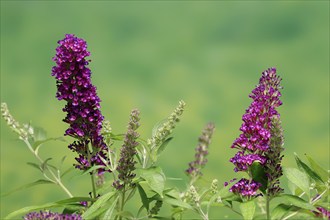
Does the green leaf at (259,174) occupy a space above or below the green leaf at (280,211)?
above

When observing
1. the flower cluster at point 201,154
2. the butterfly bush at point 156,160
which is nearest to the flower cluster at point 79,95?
the butterfly bush at point 156,160

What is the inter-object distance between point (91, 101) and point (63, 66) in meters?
0.25

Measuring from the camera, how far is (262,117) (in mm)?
3162

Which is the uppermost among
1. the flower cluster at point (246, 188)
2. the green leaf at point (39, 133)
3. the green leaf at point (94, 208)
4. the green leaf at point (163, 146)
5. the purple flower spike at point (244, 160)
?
the green leaf at point (39, 133)

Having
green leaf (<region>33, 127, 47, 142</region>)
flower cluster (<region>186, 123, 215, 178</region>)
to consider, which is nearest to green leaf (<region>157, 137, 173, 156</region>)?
green leaf (<region>33, 127, 47, 142</region>)

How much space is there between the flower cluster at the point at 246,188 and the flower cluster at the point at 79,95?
779mm

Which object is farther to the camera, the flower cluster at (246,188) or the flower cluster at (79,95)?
the flower cluster at (79,95)

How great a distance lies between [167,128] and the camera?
346 cm

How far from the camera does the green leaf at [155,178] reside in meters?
3.07

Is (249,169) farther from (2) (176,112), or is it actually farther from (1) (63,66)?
(1) (63,66)

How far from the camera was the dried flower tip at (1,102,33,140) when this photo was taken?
3.84 meters

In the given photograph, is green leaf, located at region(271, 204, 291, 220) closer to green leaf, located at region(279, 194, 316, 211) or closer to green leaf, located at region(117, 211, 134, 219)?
green leaf, located at region(279, 194, 316, 211)

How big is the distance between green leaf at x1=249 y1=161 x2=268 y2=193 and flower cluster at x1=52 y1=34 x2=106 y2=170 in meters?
0.84

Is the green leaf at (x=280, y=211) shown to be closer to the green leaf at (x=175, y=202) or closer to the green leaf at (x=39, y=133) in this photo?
the green leaf at (x=175, y=202)
